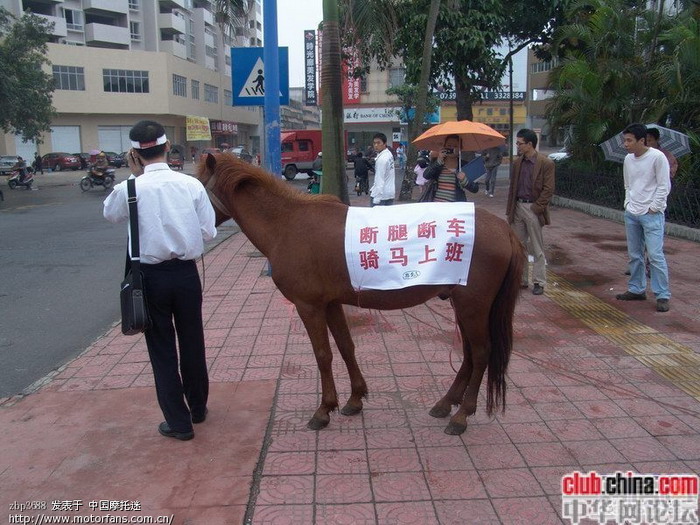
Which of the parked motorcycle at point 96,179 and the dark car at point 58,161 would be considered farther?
the dark car at point 58,161

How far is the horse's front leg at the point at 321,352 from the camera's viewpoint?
3705mm

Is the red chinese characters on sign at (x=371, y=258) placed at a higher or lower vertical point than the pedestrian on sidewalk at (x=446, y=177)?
lower

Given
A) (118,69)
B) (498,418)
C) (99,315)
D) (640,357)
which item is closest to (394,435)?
(498,418)

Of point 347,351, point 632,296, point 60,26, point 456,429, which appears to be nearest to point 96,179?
point 632,296

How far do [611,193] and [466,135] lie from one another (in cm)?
840

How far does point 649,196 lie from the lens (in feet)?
19.9

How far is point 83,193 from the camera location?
24.4m

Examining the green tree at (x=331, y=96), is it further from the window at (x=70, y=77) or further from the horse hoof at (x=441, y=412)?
the window at (x=70, y=77)

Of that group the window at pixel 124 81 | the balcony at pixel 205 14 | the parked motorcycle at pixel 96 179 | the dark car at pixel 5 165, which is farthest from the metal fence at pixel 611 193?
the balcony at pixel 205 14

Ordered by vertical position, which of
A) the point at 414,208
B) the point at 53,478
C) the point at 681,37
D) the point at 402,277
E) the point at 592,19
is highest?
the point at 592,19

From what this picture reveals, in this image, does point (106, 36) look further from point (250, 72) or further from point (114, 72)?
point (250, 72)

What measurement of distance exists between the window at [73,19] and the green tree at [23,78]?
25.9 meters

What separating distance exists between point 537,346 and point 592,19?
36.6 ft

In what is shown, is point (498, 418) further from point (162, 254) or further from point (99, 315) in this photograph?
point (99, 315)
